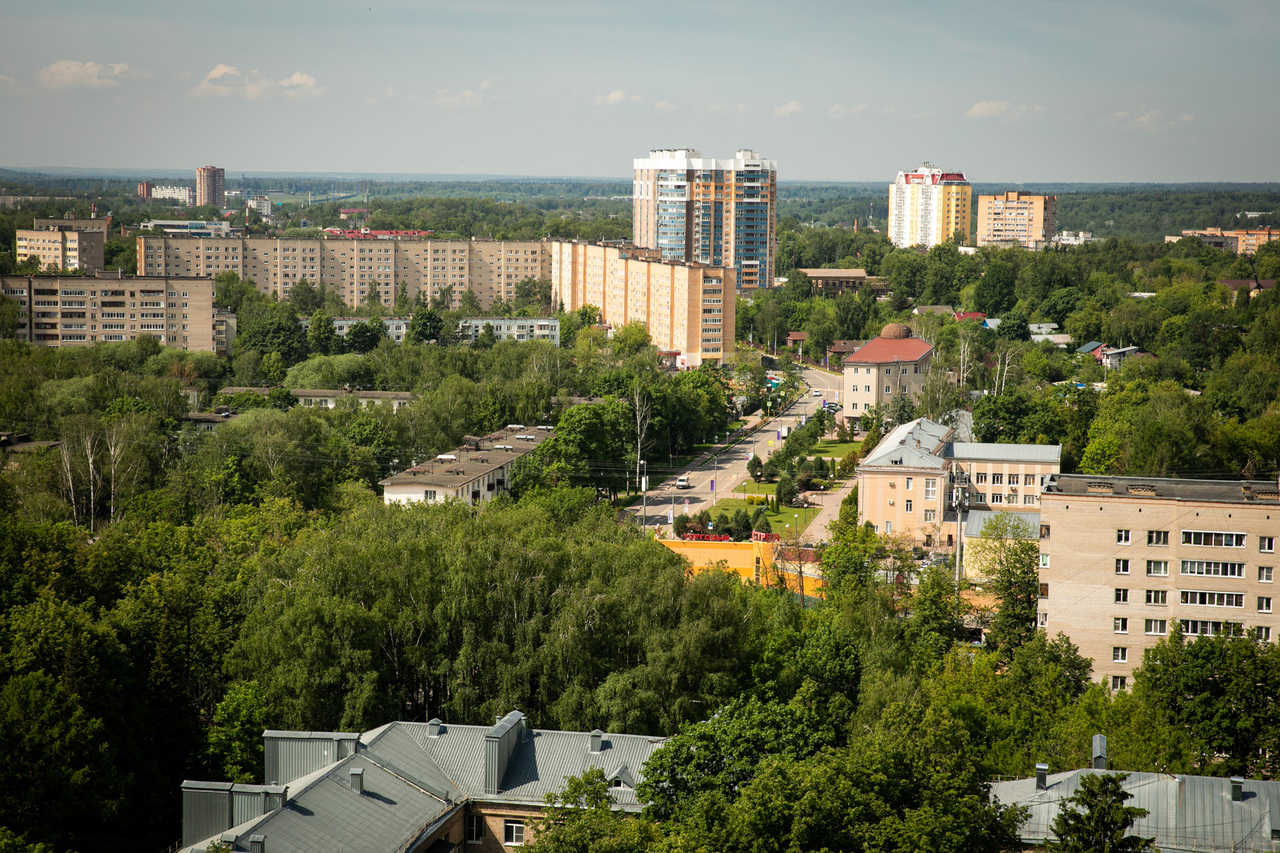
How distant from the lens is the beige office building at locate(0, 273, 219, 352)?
6275 cm

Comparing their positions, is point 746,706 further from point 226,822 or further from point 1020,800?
point 226,822

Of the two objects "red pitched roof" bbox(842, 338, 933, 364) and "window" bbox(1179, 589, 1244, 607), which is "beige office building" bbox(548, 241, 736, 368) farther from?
"window" bbox(1179, 589, 1244, 607)

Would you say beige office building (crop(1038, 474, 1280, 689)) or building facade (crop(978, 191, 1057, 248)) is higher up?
building facade (crop(978, 191, 1057, 248))

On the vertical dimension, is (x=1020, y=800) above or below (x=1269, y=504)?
below

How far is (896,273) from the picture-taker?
92438 millimetres

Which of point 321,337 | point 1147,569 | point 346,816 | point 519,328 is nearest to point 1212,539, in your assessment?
point 1147,569

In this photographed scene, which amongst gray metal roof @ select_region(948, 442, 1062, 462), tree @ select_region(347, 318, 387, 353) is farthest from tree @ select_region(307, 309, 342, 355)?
gray metal roof @ select_region(948, 442, 1062, 462)

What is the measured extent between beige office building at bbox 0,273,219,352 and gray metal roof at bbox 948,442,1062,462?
Result: 42.5 metres

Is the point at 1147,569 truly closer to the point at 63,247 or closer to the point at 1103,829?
the point at 1103,829

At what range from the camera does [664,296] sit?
72062 millimetres

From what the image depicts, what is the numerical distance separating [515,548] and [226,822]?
27.3ft

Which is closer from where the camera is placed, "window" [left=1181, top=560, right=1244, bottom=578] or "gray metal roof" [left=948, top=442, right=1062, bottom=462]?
"window" [left=1181, top=560, right=1244, bottom=578]

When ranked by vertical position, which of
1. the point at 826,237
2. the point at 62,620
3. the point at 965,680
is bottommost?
the point at 965,680

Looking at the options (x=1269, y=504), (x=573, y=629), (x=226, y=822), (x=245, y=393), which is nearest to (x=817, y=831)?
(x=226, y=822)
